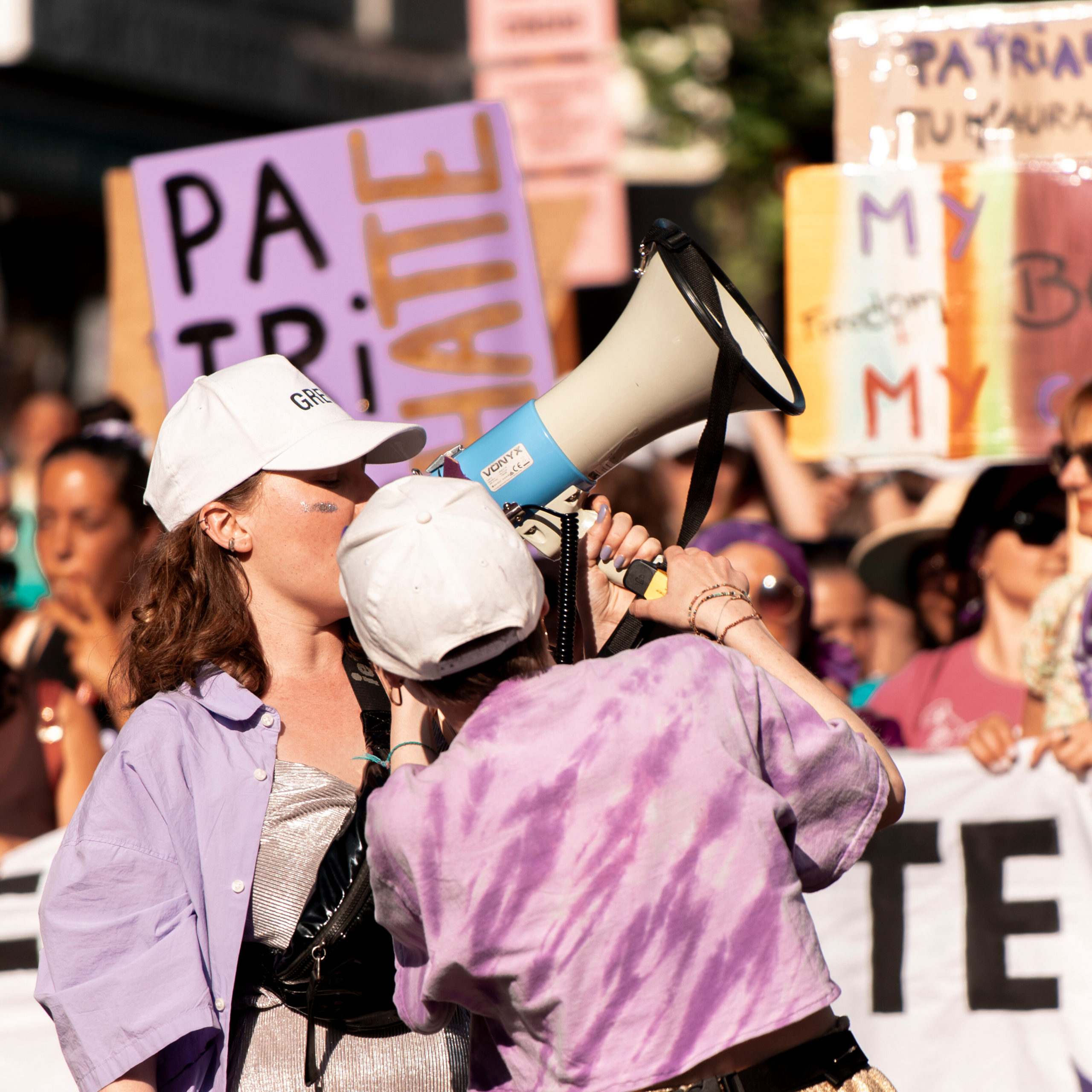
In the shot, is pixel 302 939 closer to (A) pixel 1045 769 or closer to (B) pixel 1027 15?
(A) pixel 1045 769

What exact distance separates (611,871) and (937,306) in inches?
117

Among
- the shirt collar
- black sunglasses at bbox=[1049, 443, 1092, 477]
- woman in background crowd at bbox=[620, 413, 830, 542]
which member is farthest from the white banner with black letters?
the shirt collar

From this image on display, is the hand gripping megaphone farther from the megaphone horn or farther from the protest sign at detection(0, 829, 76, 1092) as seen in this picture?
the protest sign at detection(0, 829, 76, 1092)

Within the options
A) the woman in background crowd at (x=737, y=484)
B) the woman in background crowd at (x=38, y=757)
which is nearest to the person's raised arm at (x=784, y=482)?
the woman in background crowd at (x=737, y=484)

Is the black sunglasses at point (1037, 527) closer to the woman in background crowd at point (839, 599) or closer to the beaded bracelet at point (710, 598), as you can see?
the woman in background crowd at point (839, 599)

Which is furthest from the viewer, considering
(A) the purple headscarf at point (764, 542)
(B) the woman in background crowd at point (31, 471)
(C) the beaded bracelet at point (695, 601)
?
(B) the woman in background crowd at point (31, 471)

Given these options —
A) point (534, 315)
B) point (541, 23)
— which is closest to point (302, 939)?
point (534, 315)

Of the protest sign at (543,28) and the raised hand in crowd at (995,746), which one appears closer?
the raised hand in crowd at (995,746)

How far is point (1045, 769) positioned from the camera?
11.3 feet

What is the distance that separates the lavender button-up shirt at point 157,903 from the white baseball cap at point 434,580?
1.44 feet

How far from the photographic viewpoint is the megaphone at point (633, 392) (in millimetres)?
2078

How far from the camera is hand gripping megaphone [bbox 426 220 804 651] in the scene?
2.05 metres

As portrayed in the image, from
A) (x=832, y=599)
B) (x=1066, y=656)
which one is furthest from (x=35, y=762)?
(x=832, y=599)

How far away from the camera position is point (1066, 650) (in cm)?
359
